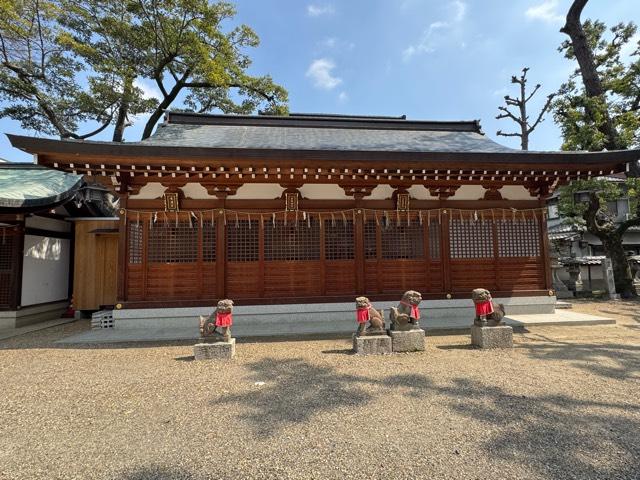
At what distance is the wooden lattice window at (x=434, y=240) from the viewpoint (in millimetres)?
7777

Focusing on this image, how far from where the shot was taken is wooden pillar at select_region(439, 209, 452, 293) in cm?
768

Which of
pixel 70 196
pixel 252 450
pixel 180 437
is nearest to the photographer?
pixel 252 450

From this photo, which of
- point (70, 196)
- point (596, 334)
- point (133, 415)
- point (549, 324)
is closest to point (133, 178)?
point (70, 196)

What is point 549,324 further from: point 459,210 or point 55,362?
point 55,362

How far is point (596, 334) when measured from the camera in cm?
629

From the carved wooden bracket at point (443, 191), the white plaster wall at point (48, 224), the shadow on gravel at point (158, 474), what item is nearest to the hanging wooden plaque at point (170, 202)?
the white plaster wall at point (48, 224)

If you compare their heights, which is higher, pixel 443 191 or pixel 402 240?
pixel 443 191

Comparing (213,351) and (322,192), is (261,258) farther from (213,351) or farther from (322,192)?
(213,351)

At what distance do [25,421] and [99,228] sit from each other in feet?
24.4

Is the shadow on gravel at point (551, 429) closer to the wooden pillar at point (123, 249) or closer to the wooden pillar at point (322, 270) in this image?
the wooden pillar at point (322, 270)

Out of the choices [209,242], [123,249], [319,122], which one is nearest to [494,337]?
[209,242]

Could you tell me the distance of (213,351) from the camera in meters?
4.98

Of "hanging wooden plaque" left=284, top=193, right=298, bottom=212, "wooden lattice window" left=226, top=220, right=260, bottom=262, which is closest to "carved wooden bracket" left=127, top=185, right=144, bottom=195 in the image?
"wooden lattice window" left=226, top=220, right=260, bottom=262

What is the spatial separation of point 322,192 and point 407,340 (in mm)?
3979
